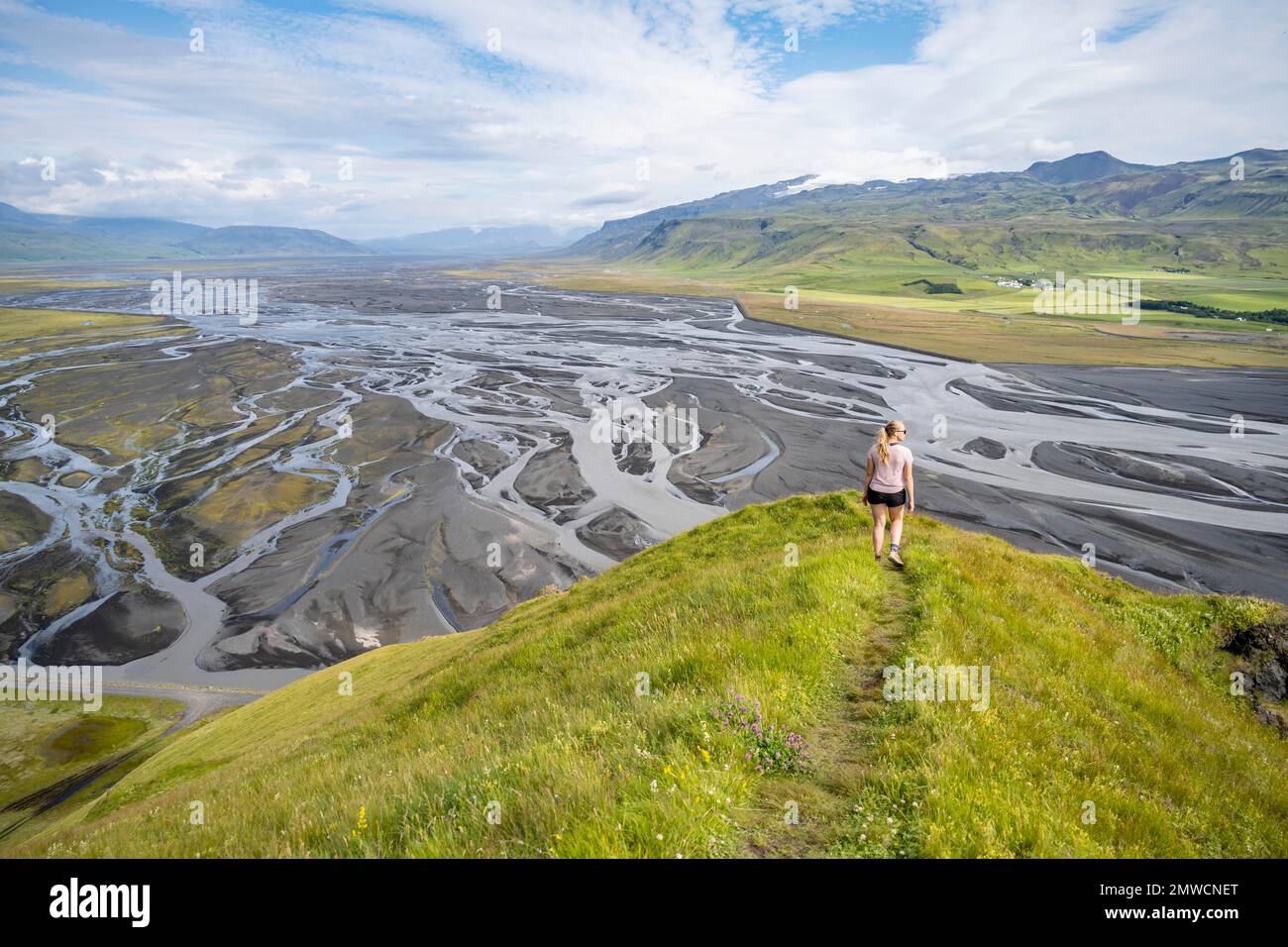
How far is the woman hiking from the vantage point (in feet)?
42.9

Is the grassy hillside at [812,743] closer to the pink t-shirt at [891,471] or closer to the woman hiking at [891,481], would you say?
the woman hiking at [891,481]

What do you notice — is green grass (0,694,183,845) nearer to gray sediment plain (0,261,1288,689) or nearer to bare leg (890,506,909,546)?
gray sediment plain (0,261,1288,689)

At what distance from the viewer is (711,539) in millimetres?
23281

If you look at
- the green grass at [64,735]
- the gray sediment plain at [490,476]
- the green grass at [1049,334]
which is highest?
the green grass at [1049,334]

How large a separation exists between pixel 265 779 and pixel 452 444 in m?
64.0

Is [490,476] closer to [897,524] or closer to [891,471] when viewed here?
[897,524]

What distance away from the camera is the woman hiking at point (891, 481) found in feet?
42.9

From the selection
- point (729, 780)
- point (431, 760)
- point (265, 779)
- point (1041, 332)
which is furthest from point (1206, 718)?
point (1041, 332)

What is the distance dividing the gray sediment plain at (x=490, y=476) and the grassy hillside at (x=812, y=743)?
107ft

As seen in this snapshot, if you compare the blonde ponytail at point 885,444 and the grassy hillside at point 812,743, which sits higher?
the blonde ponytail at point 885,444

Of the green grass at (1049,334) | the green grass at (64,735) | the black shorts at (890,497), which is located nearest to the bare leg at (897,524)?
the black shorts at (890,497)

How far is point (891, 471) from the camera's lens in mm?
13250

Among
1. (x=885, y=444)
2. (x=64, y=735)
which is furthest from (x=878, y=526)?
(x=64, y=735)
